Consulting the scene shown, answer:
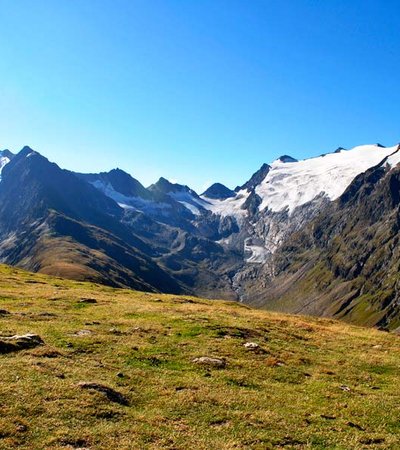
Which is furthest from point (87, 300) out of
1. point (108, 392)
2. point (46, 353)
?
point (108, 392)

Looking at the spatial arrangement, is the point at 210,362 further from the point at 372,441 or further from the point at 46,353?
the point at 372,441

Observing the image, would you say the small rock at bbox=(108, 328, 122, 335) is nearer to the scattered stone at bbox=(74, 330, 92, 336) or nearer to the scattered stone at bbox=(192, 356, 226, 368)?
the scattered stone at bbox=(74, 330, 92, 336)

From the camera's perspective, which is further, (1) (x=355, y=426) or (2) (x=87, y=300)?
(2) (x=87, y=300)

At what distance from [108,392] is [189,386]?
16.5 ft

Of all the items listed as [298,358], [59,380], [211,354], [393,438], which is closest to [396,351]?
[298,358]

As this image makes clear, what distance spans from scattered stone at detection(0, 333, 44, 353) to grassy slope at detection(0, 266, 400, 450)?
3.75ft

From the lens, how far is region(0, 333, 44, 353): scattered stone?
29.9m

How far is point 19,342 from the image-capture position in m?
31.0

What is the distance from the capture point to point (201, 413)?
23438 millimetres

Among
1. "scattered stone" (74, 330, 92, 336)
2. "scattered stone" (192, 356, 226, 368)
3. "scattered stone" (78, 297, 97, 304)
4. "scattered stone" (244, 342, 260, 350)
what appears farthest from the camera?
"scattered stone" (78, 297, 97, 304)

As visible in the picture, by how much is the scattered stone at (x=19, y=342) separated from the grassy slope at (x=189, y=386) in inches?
45.1

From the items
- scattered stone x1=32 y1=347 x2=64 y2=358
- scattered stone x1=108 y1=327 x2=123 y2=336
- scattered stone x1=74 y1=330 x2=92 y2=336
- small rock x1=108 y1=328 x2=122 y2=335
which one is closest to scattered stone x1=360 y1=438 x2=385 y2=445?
scattered stone x1=32 y1=347 x2=64 y2=358

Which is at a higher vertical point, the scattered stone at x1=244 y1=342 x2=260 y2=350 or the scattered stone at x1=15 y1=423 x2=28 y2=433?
the scattered stone at x1=244 y1=342 x2=260 y2=350

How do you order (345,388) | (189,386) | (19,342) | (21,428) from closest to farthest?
(21,428) → (189,386) → (345,388) → (19,342)
